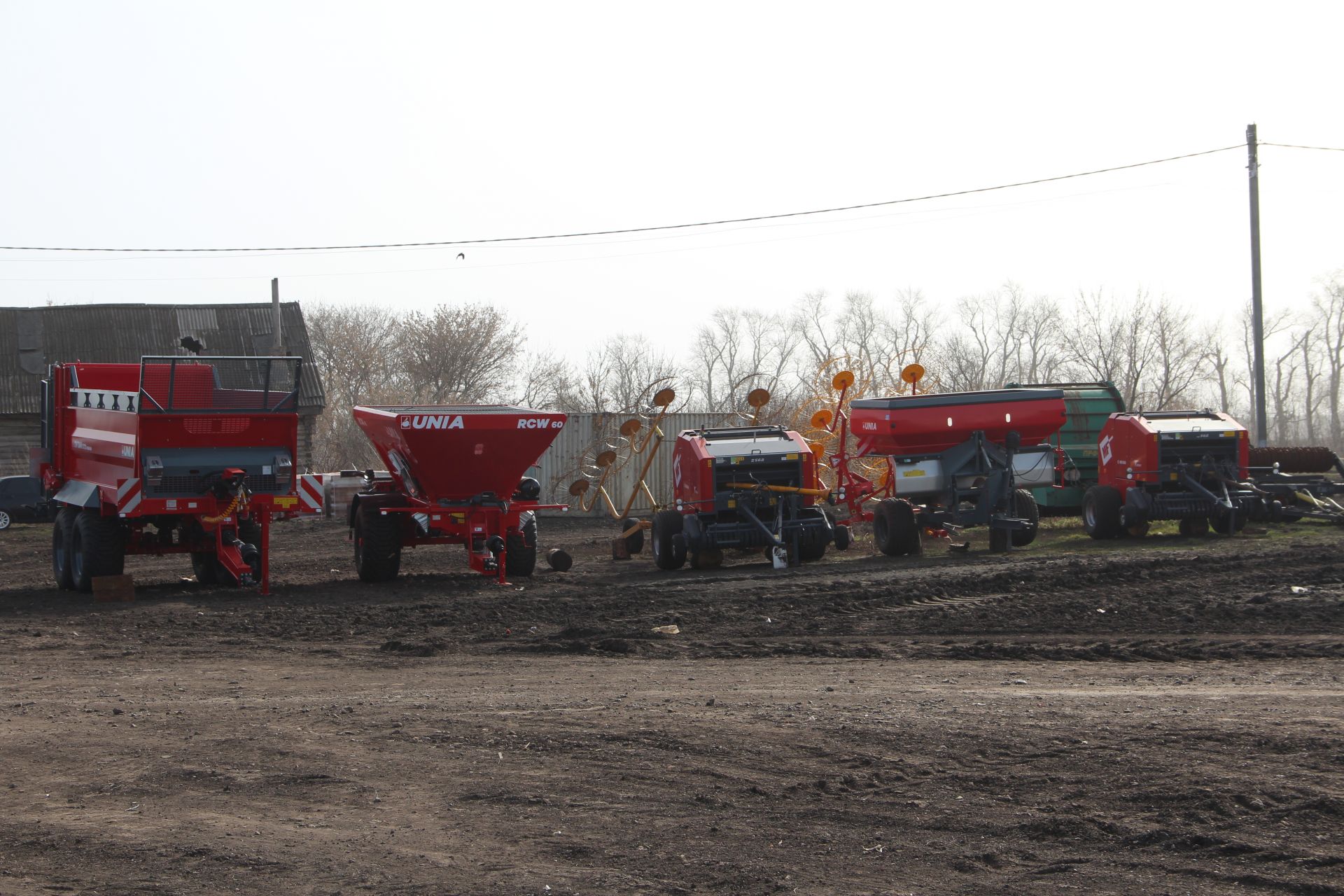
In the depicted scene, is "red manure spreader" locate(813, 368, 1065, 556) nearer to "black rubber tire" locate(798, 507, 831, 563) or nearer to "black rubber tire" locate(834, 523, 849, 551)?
"black rubber tire" locate(834, 523, 849, 551)

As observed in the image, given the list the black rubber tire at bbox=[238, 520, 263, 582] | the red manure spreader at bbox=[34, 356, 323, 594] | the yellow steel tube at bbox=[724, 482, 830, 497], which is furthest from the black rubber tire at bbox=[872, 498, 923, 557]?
the black rubber tire at bbox=[238, 520, 263, 582]

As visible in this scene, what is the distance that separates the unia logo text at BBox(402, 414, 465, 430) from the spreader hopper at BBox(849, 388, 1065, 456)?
6.45 meters

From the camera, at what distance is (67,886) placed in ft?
15.6

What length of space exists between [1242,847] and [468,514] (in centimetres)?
1171

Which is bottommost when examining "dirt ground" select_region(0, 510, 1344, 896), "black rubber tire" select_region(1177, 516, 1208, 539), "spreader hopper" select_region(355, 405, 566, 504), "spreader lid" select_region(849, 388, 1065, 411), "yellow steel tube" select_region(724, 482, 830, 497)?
"dirt ground" select_region(0, 510, 1344, 896)

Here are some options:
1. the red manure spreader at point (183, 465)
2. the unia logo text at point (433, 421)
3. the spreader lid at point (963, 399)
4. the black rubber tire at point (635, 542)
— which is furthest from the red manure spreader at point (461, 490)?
the spreader lid at point (963, 399)

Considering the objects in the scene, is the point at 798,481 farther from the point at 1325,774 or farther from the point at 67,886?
the point at 67,886

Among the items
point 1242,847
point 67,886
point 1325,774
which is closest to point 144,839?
point 67,886

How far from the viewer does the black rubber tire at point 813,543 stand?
1673 centimetres

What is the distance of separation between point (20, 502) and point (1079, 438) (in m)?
22.6

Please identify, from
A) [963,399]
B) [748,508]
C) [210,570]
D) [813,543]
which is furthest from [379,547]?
[963,399]

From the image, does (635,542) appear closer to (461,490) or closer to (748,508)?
(748,508)

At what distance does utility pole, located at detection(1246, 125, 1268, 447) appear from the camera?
87.4 ft

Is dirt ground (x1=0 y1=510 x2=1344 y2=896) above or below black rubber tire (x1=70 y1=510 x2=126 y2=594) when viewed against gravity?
below
